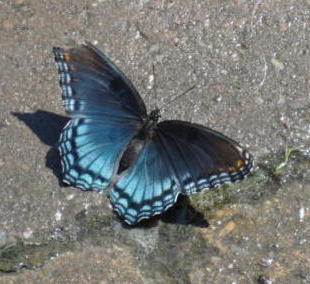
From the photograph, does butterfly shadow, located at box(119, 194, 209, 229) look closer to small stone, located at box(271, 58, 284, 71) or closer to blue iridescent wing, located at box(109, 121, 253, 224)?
blue iridescent wing, located at box(109, 121, 253, 224)

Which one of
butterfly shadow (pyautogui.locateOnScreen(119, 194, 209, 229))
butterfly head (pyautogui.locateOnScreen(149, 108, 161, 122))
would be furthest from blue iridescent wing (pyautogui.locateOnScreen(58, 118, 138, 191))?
butterfly shadow (pyautogui.locateOnScreen(119, 194, 209, 229))

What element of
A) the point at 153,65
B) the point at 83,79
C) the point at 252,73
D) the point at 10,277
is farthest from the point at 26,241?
the point at 252,73

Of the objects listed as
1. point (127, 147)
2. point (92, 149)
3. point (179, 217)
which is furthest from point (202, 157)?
point (92, 149)

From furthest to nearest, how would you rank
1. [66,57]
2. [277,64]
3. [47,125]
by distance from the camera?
[277,64]
[47,125]
[66,57]

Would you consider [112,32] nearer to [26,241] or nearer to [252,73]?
[252,73]

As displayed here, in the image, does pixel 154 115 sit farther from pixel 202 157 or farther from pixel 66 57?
pixel 66 57

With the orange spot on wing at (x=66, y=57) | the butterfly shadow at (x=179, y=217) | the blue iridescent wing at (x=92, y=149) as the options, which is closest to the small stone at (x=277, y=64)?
the blue iridescent wing at (x=92, y=149)
